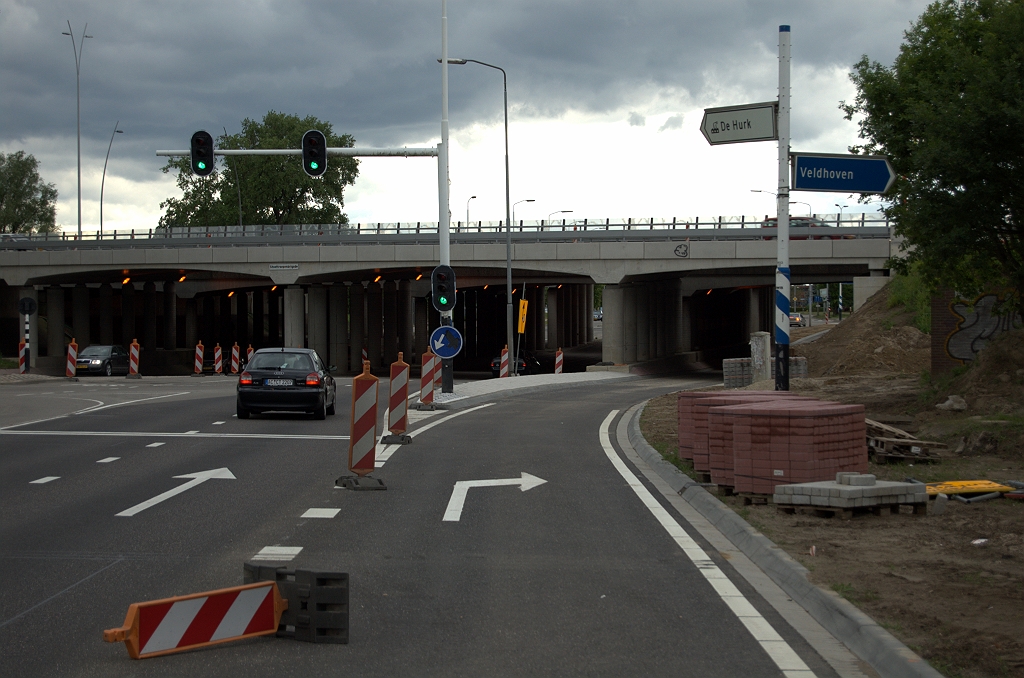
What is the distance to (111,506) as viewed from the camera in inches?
407

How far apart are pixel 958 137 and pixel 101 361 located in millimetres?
38751

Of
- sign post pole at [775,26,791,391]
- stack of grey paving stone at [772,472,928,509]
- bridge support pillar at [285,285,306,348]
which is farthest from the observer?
bridge support pillar at [285,285,306,348]

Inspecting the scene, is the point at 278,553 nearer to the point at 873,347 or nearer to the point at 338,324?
the point at 873,347

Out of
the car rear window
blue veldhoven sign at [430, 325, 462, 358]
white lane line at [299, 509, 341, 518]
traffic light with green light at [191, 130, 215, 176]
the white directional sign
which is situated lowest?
white lane line at [299, 509, 341, 518]

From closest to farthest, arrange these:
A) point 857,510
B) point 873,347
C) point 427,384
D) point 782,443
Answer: point 857,510 → point 782,443 → point 427,384 → point 873,347

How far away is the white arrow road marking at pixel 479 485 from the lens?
10.5 meters

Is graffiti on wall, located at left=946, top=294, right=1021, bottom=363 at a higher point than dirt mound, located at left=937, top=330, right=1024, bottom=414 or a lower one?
higher

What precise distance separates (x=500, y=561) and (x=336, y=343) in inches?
2160

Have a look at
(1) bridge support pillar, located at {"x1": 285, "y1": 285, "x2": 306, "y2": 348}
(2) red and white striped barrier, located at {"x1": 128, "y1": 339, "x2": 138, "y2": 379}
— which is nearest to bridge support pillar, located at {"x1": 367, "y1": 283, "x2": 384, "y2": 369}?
(1) bridge support pillar, located at {"x1": 285, "y1": 285, "x2": 306, "y2": 348}

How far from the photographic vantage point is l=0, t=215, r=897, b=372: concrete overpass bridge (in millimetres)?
49562

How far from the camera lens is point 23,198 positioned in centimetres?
9906

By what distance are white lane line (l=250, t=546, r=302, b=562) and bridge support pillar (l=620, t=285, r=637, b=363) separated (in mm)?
43464

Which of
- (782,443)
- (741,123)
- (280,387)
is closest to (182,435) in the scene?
(280,387)

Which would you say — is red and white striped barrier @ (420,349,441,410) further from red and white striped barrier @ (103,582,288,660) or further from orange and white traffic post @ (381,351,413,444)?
red and white striped barrier @ (103,582,288,660)
